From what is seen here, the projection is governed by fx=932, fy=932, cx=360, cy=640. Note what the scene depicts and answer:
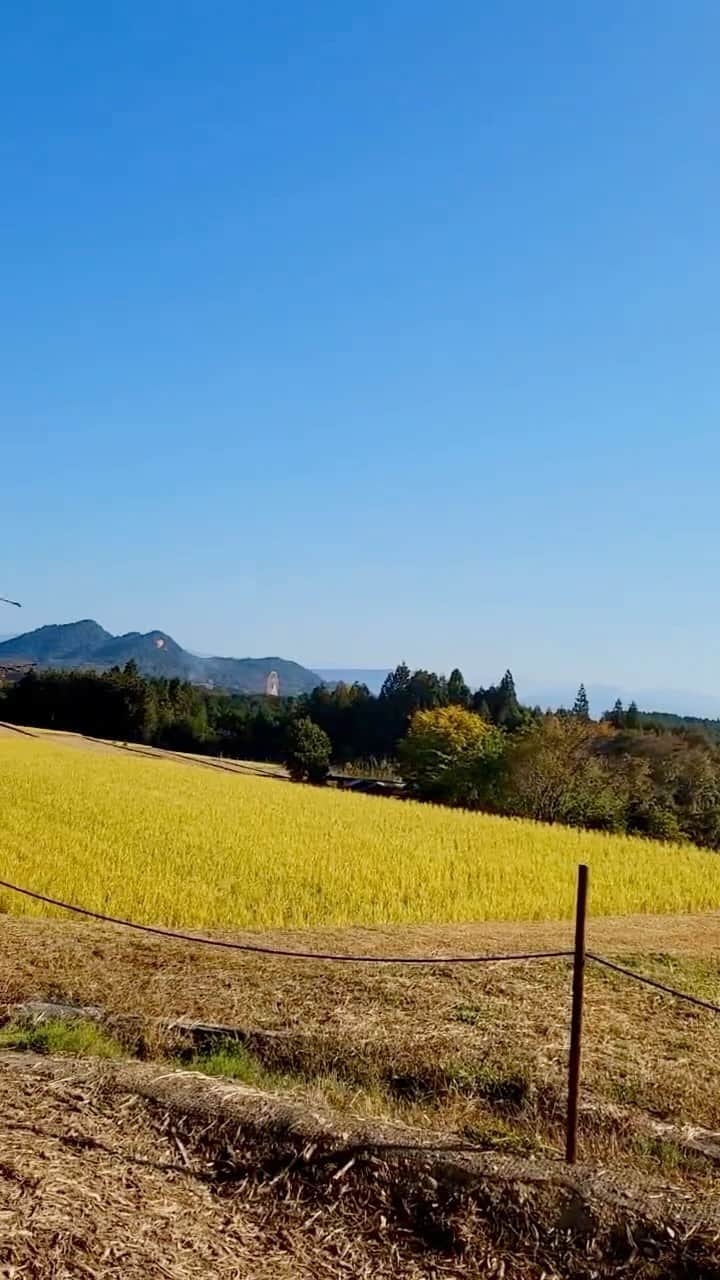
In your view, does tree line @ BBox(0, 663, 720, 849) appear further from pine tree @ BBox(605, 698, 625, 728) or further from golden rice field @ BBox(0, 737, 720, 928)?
golden rice field @ BBox(0, 737, 720, 928)

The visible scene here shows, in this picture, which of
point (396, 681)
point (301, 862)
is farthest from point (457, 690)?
point (301, 862)

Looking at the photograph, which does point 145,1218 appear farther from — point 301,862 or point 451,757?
point 451,757

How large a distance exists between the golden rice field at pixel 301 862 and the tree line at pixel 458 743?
12293mm

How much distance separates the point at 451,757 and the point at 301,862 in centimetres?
3260

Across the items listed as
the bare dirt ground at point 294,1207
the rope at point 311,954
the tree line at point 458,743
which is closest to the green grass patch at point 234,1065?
the rope at point 311,954

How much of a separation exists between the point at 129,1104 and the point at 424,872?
12.2 m

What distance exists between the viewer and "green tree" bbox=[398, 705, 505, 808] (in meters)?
44.9

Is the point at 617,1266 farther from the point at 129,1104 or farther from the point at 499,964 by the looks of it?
the point at 499,964

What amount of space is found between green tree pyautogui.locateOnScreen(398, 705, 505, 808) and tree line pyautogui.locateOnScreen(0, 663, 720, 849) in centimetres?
8

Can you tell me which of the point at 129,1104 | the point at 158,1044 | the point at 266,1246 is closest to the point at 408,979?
the point at 158,1044

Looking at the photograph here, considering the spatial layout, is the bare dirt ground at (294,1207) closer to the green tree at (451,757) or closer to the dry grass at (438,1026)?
the dry grass at (438,1026)

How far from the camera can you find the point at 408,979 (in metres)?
8.52

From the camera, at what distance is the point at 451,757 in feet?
160

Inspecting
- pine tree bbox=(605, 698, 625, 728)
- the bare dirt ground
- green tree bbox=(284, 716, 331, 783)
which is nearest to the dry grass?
the bare dirt ground
